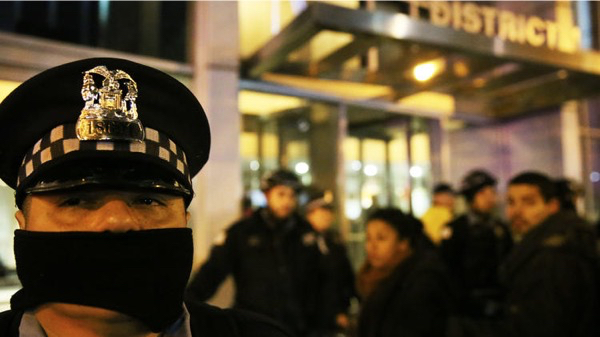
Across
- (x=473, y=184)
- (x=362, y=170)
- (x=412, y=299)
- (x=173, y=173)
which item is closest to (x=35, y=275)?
(x=173, y=173)

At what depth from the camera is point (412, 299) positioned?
2652mm

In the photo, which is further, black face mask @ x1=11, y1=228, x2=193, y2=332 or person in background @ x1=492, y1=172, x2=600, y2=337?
person in background @ x1=492, y1=172, x2=600, y2=337

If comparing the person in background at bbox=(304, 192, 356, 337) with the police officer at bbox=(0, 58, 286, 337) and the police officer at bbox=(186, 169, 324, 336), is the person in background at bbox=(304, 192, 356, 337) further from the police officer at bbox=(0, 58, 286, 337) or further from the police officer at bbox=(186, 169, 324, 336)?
the police officer at bbox=(0, 58, 286, 337)

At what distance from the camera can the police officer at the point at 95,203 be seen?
0.94 metres

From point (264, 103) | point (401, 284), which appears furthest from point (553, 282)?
point (264, 103)

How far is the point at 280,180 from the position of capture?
3912mm

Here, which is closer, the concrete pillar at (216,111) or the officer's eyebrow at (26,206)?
the officer's eyebrow at (26,206)

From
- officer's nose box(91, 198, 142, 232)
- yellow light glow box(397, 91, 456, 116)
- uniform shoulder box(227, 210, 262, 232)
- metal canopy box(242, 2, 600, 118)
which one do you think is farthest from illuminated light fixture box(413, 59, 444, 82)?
officer's nose box(91, 198, 142, 232)

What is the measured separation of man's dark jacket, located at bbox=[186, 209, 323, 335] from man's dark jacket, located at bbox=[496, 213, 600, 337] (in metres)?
1.53

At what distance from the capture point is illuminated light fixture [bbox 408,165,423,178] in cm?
786

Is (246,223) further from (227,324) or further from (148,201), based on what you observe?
(148,201)

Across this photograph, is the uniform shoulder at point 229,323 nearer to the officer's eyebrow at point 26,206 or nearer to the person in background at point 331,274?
the officer's eyebrow at point 26,206

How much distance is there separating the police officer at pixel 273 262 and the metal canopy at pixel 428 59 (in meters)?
1.44

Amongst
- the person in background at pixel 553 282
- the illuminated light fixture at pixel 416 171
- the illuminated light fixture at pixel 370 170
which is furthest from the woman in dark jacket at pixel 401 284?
the illuminated light fixture at pixel 416 171
